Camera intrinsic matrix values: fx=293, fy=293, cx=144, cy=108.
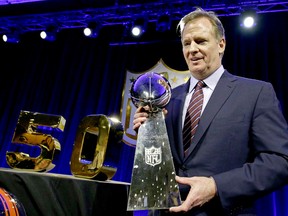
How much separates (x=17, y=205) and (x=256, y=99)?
78 cm

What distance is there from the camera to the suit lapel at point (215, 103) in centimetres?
92

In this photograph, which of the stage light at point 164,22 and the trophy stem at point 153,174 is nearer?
the trophy stem at point 153,174

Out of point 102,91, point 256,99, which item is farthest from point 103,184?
point 102,91

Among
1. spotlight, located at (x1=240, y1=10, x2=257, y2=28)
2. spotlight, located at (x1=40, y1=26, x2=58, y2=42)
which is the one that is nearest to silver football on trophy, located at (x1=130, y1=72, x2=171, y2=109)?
spotlight, located at (x1=240, y1=10, x2=257, y2=28)

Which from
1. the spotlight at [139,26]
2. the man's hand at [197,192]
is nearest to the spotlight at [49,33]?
the spotlight at [139,26]

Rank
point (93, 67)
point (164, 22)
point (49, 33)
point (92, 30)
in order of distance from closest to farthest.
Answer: point (164, 22)
point (92, 30)
point (49, 33)
point (93, 67)

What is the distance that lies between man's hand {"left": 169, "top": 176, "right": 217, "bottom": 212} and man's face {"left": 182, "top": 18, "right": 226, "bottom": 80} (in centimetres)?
45

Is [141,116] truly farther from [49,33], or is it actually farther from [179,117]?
[49,33]

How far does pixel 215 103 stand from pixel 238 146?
0.16 meters

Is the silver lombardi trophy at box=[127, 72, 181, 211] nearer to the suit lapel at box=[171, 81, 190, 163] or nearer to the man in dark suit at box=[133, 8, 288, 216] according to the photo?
the man in dark suit at box=[133, 8, 288, 216]

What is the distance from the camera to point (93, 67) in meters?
4.15

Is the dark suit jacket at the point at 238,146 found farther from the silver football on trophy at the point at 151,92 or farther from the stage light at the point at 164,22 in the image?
the stage light at the point at 164,22

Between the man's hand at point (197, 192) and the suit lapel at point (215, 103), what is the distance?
0.15 meters

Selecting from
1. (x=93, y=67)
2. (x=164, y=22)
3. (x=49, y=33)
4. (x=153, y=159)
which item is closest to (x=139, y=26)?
(x=164, y=22)
